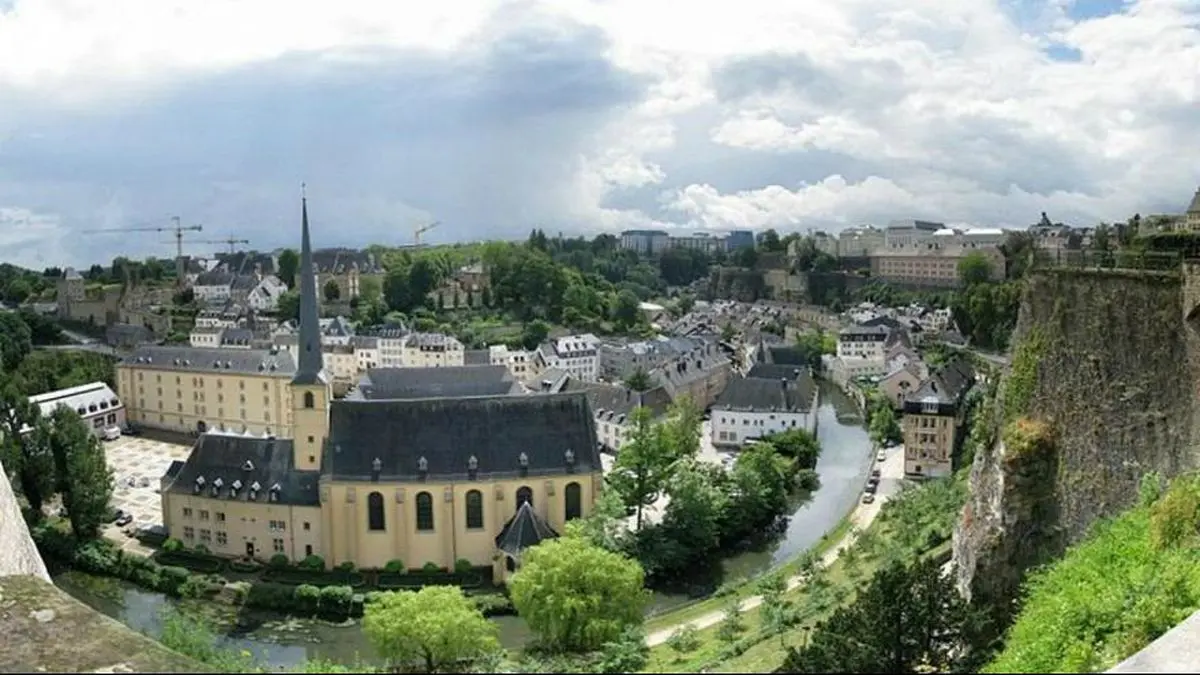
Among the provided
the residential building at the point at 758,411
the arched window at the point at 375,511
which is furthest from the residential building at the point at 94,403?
the residential building at the point at 758,411

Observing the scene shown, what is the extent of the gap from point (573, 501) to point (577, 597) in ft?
36.3

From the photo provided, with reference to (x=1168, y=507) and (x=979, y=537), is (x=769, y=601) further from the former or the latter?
(x=1168, y=507)

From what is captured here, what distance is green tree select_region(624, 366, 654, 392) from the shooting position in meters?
56.1

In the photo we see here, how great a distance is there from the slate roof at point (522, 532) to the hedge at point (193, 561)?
869 centimetres

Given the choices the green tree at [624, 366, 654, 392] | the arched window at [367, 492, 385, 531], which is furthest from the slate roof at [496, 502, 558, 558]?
the green tree at [624, 366, 654, 392]

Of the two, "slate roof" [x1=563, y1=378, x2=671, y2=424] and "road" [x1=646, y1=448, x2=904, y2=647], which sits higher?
"slate roof" [x1=563, y1=378, x2=671, y2=424]

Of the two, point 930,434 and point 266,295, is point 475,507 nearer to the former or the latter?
point 930,434

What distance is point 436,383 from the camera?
47625 millimetres

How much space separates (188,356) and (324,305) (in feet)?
122

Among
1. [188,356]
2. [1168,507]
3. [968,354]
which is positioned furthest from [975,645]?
[968,354]

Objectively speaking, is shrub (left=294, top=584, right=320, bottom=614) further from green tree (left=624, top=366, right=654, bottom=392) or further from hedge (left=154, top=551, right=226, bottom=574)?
green tree (left=624, top=366, right=654, bottom=392)

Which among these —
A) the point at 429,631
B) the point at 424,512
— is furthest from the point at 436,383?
the point at 429,631

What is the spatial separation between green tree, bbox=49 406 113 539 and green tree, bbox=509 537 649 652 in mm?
18376

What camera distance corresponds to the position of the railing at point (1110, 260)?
17266mm
